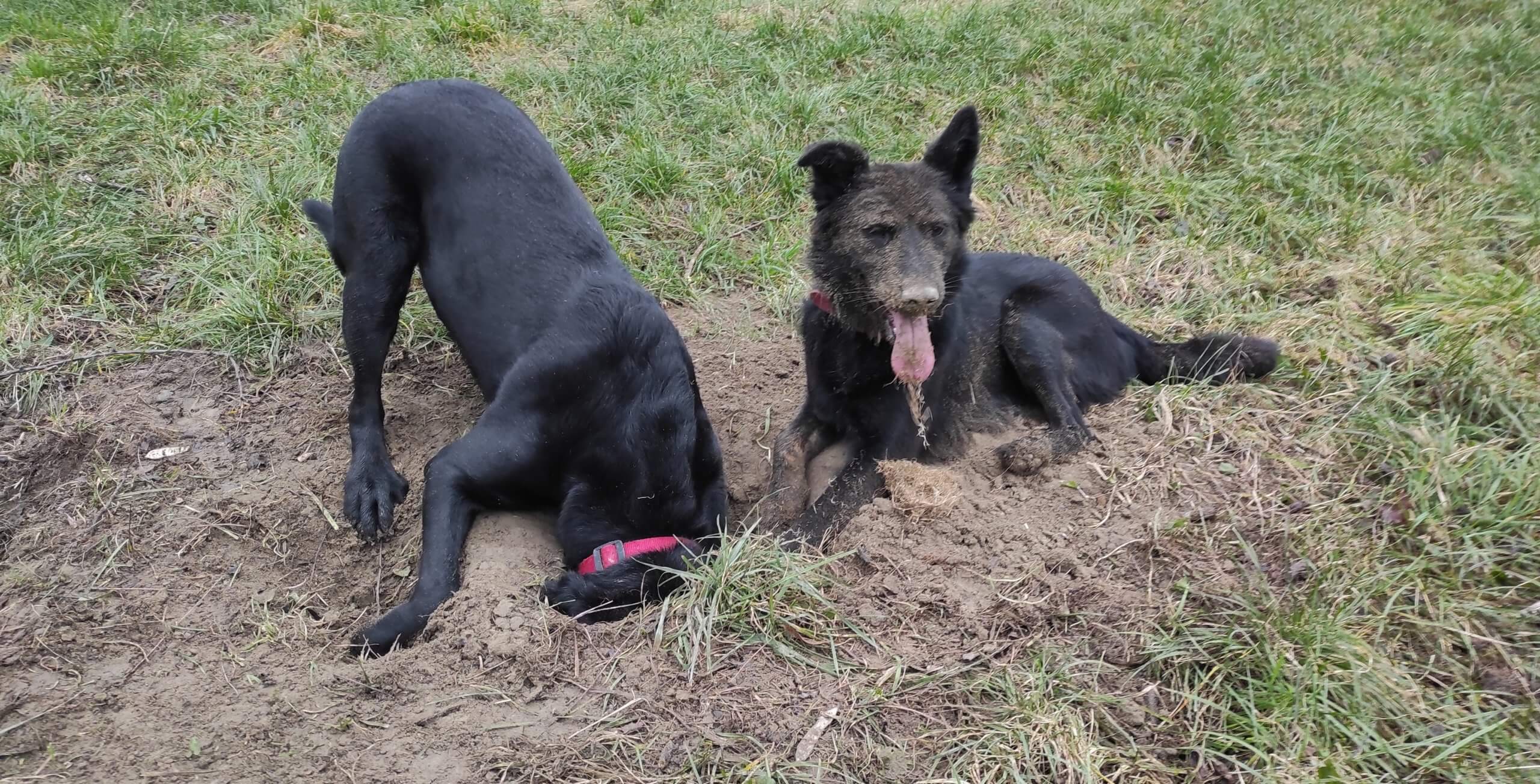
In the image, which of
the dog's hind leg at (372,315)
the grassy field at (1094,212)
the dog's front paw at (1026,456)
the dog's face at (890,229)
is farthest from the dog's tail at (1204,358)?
the dog's hind leg at (372,315)

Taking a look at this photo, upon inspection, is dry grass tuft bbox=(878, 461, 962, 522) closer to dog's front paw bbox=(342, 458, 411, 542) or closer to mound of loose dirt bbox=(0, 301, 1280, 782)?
mound of loose dirt bbox=(0, 301, 1280, 782)

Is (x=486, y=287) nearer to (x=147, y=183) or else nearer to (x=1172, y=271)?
(x=147, y=183)

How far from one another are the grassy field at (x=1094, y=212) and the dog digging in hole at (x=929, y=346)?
0.61 m

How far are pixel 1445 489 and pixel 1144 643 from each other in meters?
1.32

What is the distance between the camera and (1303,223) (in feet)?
17.3

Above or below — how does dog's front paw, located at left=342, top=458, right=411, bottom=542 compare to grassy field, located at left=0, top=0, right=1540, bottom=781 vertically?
below

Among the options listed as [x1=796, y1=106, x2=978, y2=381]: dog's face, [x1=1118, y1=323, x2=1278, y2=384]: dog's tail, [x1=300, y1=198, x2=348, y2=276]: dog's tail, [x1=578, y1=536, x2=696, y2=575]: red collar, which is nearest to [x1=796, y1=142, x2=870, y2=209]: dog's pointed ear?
[x1=796, y1=106, x2=978, y2=381]: dog's face

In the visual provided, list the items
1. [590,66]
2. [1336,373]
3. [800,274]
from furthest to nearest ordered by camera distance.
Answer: [590,66]
[800,274]
[1336,373]

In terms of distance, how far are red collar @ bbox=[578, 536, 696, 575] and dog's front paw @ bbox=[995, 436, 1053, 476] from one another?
1.44 metres

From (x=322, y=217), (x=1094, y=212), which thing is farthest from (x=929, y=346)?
(x=322, y=217)

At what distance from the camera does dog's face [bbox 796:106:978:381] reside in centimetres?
349

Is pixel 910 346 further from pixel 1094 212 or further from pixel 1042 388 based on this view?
pixel 1094 212

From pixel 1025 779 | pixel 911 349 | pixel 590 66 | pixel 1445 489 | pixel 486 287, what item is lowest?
pixel 1025 779

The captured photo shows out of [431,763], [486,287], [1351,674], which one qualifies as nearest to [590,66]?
[486,287]
